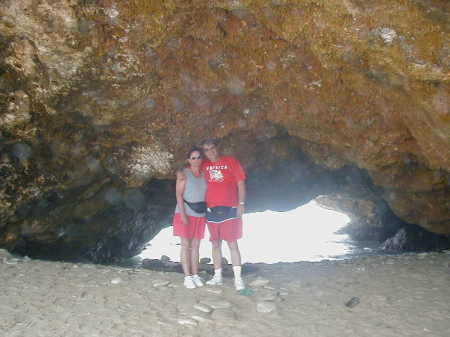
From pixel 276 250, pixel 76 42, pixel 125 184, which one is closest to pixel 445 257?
pixel 125 184

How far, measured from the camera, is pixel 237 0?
224 inches

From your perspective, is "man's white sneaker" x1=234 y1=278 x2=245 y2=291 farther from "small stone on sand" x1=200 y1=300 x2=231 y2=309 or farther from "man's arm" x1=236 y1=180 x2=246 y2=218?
"man's arm" x1=236 y1=180 x2=246 y2=218

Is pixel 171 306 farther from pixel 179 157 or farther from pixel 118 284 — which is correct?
pixel 179 157

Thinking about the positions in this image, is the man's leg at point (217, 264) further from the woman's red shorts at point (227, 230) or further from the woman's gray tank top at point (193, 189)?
the woman's gray tank top at point (193, 189)

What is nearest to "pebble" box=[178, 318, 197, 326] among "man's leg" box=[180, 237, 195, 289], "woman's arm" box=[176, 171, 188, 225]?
"man's leg" box=[180, 237, 195, 289]

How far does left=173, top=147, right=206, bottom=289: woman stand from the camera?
5.62 meters

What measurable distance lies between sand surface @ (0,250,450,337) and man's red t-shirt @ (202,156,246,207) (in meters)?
1.11

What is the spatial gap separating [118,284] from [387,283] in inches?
139

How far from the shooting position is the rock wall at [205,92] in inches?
215

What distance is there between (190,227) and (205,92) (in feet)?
8.48

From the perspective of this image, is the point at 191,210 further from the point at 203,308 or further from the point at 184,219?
the point at 203,308

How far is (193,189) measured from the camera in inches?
226

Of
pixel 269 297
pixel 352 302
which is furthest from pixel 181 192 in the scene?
pixel 352 302

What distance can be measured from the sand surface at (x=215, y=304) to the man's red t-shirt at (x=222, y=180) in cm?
111
